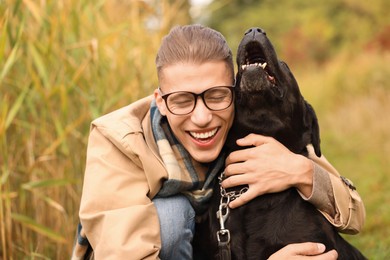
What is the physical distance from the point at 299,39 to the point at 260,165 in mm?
15142

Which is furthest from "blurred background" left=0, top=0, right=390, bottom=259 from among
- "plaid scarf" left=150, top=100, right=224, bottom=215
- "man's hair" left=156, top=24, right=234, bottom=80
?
"man's hair" left=156, top=24, right=234, bottom=80

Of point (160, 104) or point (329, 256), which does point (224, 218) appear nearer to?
point (329, 256)

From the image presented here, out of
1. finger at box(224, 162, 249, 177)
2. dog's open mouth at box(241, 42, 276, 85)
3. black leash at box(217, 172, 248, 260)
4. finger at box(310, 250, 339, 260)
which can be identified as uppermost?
dog's open mouth at box(241, 42, 276, 85)

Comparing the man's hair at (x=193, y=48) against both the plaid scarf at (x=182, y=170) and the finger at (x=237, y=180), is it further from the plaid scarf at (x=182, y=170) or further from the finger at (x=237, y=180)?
the finger at (x=237, y=180)

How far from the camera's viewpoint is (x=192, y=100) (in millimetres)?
2354

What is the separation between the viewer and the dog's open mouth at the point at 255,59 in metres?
2.34

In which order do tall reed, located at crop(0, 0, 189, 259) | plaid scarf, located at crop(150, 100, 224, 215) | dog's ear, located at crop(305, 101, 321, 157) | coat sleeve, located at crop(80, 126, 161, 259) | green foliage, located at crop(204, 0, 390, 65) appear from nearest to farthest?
coat sleeve, located at crop(80, 126, 161, 259)
plaid scarf, located at crop(150, 100, 224, 215)
dog's ear, located at crop(305, 101, 321, 157)
tall reed, located at crop(0, 0, 189, 259)
green foliage, located at crop(204, 0, 390, 65)

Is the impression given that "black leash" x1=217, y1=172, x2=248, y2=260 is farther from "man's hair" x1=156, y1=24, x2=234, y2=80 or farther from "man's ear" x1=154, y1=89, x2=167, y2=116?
"man's hair" x1=156, y1=24, x2=234, y2=80

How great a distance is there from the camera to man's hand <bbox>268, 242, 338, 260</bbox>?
7.55 ft

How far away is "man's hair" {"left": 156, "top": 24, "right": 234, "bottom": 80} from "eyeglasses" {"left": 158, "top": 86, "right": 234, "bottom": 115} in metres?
0.12

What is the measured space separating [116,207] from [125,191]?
7 centimetres

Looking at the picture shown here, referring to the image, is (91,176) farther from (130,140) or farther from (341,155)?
(341,155)

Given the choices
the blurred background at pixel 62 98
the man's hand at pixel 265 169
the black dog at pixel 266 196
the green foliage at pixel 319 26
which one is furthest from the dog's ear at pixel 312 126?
the green foliage at pixel 319 26

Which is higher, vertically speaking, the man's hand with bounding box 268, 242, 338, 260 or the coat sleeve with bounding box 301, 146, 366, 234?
the coat sleeve with bounding box 301, 146, 366, 234
